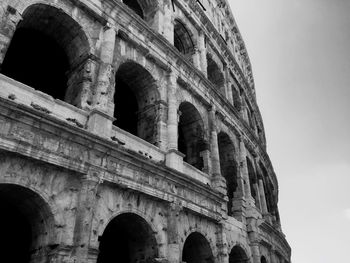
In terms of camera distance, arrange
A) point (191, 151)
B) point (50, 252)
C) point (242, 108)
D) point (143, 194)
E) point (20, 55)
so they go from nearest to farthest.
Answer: point (50, 252), point (143, 194), point (20, 55), point (191, 151), point (242, 108)

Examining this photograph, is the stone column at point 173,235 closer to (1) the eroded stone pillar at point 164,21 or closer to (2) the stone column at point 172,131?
(2) the stone column at point 172,131

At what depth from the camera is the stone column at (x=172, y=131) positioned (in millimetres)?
8570

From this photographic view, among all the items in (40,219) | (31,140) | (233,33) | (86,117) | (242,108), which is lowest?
(40,219)

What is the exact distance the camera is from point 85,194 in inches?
240

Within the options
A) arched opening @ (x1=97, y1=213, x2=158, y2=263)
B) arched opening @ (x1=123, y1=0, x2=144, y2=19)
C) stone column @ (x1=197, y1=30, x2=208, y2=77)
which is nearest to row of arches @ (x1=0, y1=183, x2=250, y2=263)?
arched opening @ (x1=97, y1=213, x2=158, y2=263)

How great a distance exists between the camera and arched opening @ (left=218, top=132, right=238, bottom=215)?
12527 millimetres

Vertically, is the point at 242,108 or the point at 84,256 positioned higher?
the point at 242,108

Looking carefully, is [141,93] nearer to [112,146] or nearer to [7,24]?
[112,146]

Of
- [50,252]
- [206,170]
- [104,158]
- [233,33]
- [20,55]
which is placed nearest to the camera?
[50,252]

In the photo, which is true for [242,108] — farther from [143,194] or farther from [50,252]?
[50,252]

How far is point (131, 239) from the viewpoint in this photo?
298 inches

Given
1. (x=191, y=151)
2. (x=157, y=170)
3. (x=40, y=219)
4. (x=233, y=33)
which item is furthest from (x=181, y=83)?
(x=233, y=33)

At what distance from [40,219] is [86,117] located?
232cm

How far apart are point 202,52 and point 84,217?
31.0 ft
